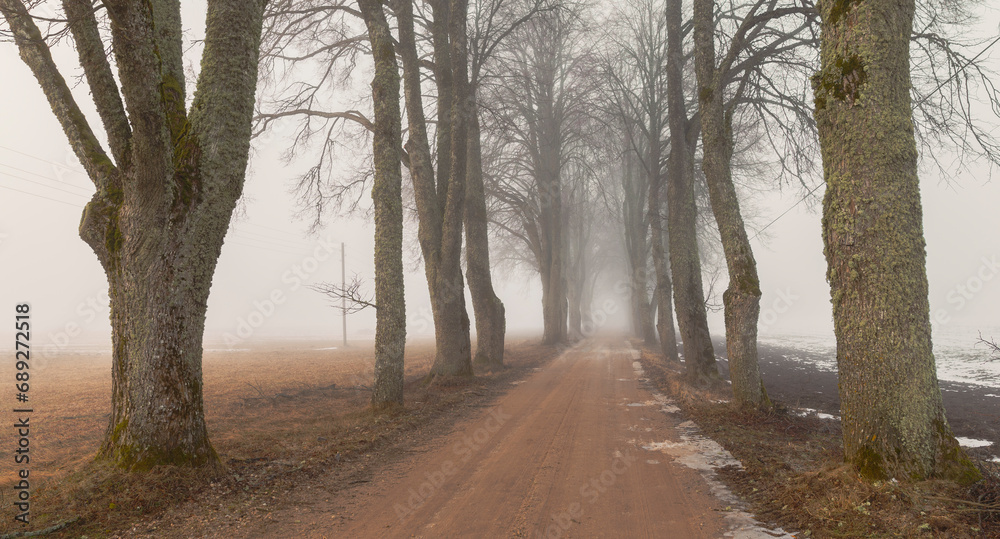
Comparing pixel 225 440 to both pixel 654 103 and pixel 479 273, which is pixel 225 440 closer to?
pixel 479 273

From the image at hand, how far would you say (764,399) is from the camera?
7.92 m

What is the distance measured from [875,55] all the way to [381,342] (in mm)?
7174

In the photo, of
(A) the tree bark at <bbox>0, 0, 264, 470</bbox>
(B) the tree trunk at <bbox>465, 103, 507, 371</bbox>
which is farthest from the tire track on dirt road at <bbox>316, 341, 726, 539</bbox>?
(B) the tree trunk at <bbox>465, 103, 507, 371</bbox>

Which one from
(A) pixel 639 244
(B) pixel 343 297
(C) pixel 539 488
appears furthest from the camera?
(A) pixel 639 244

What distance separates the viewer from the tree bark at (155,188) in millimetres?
4641

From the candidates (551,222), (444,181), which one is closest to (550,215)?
(551,222)

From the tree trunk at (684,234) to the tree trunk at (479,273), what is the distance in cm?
524

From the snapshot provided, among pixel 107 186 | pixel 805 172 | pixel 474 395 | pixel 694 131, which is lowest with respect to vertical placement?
pixel 474 395

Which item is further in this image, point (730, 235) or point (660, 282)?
point (660, 282)

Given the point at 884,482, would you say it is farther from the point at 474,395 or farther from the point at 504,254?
the point at 504,254

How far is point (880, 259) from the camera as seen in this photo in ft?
13.3

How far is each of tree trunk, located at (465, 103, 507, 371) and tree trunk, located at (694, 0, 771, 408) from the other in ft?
23.5

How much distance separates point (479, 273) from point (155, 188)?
10.3 meters

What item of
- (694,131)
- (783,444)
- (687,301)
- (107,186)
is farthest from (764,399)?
(107,186)
